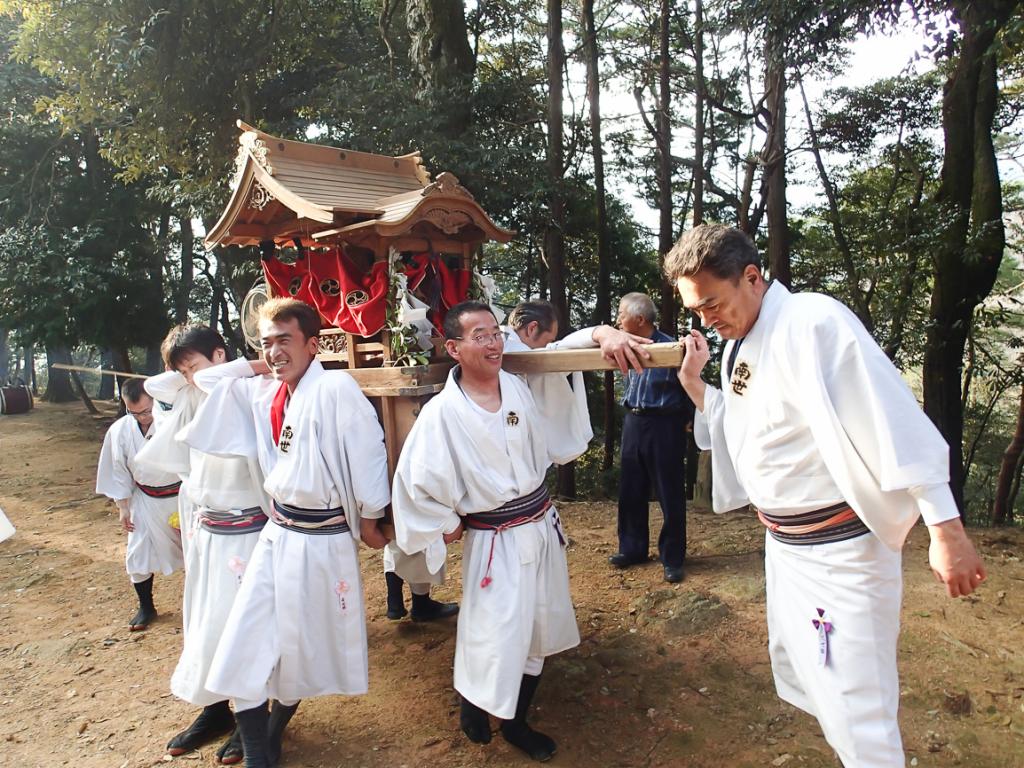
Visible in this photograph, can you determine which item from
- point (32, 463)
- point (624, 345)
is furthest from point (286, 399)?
point (32, 463)

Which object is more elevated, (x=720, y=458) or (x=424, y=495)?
(x=720, y=458)

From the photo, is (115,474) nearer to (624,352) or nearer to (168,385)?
(168,385)

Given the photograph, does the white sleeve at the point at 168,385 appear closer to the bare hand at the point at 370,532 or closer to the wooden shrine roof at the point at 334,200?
the wooden shrine roof at the point at 334,200

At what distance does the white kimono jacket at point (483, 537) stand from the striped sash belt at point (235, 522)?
2.61 ft

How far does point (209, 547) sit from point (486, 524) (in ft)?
4.59

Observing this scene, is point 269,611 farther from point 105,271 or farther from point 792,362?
point 105,271

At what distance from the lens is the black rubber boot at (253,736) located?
10.1 feet

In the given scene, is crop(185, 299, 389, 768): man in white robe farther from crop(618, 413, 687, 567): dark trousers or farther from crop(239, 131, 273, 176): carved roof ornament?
crop(618, 413, 687, 567): dark trousers

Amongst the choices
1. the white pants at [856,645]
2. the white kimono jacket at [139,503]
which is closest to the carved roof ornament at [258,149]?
the white kimono jacket at [139,503]

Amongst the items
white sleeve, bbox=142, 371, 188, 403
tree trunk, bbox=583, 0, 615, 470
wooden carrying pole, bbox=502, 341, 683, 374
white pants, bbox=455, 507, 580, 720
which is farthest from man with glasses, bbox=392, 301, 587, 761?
tree trunk, bbox=583, 0, 615, 470

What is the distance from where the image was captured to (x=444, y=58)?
343 inches

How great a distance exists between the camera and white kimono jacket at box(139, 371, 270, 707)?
10.7ft

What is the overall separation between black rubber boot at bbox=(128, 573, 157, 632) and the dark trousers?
3.54m

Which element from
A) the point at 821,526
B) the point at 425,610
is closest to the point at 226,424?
the point at 425,610
